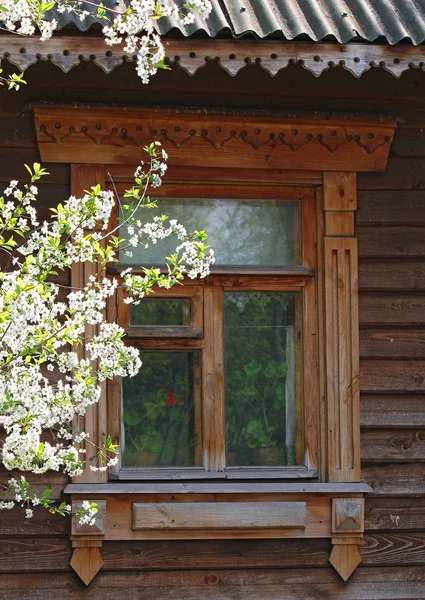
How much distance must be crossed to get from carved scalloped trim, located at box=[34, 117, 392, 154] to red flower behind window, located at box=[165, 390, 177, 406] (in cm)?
117

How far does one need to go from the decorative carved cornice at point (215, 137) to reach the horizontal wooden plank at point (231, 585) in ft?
6.26

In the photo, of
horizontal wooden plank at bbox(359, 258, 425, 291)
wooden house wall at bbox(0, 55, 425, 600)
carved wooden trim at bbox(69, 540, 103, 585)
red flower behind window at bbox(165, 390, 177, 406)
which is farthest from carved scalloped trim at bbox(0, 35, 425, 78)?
carved wooden trim at bbox(69, 540, 103, 585)

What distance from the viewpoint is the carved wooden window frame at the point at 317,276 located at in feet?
15.8

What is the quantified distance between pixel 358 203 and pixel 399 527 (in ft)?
5.10

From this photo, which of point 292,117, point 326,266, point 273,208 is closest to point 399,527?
point 326,266

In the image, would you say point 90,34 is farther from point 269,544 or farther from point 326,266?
point 269,544

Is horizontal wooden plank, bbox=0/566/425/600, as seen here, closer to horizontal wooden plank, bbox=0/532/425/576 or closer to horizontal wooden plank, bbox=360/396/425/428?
horizontal wooden plank, bbox=0/532/425/576

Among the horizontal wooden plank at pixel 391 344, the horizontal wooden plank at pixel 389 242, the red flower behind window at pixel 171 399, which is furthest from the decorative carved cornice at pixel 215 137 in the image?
the red flower behind window at pixel 171 399

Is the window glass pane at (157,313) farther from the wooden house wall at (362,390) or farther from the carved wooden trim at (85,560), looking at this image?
the carved wooden trim at (85,560)

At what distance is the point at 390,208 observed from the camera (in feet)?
16.9

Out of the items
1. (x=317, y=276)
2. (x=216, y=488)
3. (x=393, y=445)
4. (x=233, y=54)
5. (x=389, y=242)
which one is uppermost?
(x=233, y=54)

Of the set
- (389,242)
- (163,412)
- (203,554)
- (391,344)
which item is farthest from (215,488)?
(389,242)

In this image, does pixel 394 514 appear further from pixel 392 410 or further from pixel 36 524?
pixel 36 524

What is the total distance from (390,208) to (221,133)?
0.89m
